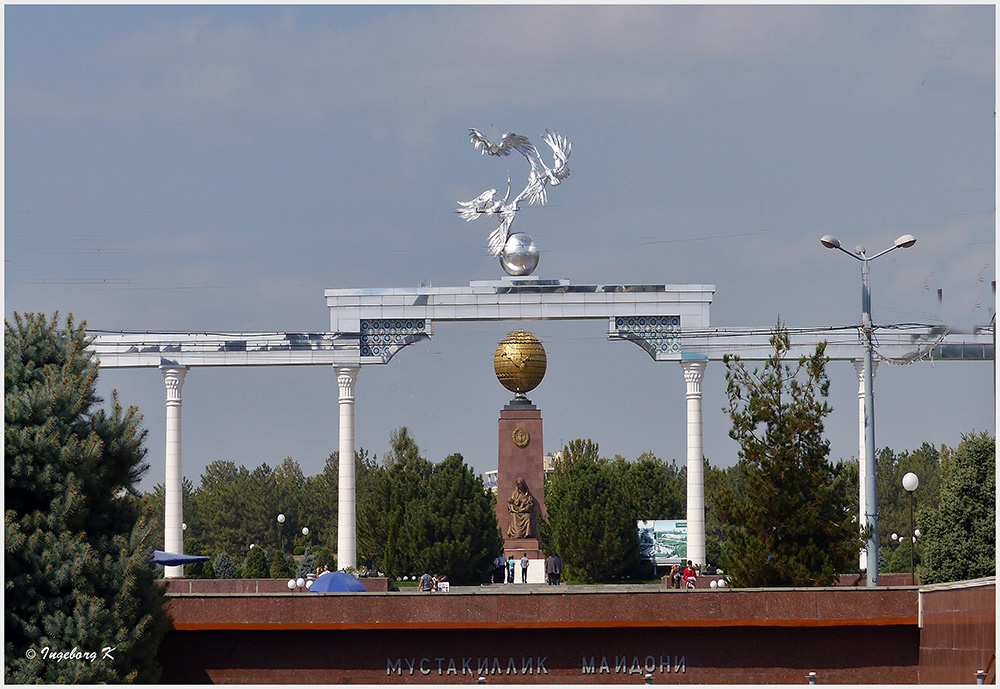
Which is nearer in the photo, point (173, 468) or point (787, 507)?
point (787, 507)

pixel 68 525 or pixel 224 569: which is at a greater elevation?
pixel 68 525

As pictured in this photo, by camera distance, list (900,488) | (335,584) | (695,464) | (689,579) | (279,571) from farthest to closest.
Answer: (900,488) < (279,571) < (695,464) < (689,579) < (335,584)

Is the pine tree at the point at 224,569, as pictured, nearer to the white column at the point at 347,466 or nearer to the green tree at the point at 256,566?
the green tree at the point at 256,566

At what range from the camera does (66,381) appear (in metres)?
16.5

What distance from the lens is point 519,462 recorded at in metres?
43.1

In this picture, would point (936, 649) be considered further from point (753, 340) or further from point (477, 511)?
point (477, 511)

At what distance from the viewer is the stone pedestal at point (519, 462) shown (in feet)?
139

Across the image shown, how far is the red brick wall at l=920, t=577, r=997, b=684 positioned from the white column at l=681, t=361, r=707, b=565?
17902 millimetres

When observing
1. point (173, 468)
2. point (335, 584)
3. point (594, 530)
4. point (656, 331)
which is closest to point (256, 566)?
point (173, 468)

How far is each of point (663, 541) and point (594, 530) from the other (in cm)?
313

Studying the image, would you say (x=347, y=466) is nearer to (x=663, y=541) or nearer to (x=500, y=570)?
(x=500, y=570)

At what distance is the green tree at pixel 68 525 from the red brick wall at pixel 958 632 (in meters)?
10.2

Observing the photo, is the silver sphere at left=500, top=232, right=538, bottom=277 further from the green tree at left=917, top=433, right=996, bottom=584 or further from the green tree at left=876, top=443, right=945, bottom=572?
the green tree at left=876, top=443, right=945, bottom=572

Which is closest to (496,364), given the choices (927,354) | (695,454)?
(695,454)
